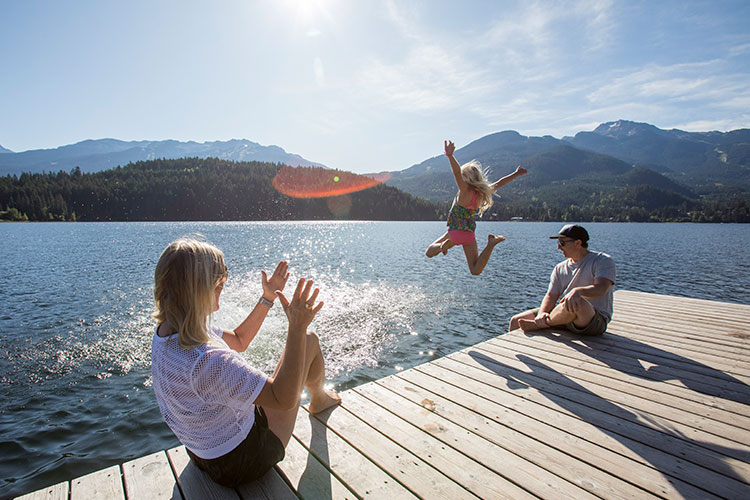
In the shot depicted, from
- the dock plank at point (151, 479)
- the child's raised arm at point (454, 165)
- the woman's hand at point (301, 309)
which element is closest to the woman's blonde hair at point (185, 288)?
the woman's hand at point (301, 309)

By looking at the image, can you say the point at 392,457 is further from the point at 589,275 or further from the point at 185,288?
the point at 589,275

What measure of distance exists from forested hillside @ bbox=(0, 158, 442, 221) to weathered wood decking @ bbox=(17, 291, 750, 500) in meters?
132

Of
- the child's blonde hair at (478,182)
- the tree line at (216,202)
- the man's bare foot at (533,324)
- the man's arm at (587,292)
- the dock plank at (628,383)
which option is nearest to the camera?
the dock plank at (628,383)

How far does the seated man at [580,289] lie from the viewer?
5.63 meters

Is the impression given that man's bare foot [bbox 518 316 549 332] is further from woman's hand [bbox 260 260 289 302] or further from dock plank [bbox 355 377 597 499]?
woman's hand [bbox 260 260 289 302]

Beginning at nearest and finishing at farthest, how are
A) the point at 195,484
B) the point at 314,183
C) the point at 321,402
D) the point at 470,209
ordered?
the point at 195,484 → the point at 321,402 → the point at 470,209 → the point at 314,183

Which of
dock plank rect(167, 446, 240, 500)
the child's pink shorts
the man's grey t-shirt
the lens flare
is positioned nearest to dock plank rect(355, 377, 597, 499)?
dock plank rect(167, 446, 240, 500)

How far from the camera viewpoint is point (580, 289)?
5.59m

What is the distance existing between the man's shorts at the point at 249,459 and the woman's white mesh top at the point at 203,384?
23cm

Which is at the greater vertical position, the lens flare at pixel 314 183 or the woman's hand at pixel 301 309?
the lens flare at pixel 314 183

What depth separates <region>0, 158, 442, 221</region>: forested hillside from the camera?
11994 centimetres

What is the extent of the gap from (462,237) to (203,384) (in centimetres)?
532

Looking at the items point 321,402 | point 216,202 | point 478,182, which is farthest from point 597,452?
point 216,202

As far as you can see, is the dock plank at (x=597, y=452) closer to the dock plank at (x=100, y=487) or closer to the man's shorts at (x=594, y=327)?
the man's shorts at (x=594, y=327)
